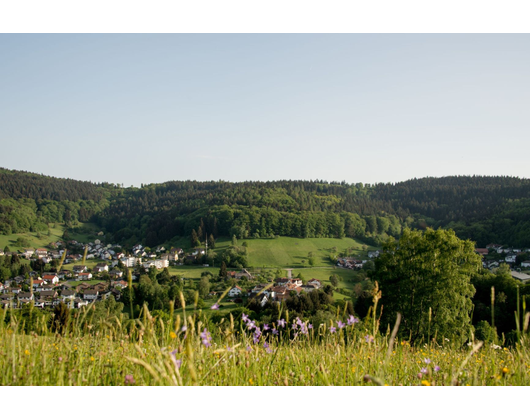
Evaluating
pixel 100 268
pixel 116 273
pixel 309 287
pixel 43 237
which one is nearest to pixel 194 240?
pixel 100 268

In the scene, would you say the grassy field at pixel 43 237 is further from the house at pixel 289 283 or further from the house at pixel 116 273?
the house at pixel 289 283

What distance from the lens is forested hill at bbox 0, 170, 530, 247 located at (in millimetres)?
114312

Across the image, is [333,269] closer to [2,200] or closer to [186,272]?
[186,272]

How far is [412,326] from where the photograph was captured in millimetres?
13594

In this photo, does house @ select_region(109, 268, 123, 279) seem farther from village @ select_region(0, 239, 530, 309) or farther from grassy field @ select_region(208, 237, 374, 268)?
grassy field @ select_region(208, 237, 374, 268)

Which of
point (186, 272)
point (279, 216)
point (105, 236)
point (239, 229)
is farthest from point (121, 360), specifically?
point (105, 236)

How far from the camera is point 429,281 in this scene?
1398 centimetres

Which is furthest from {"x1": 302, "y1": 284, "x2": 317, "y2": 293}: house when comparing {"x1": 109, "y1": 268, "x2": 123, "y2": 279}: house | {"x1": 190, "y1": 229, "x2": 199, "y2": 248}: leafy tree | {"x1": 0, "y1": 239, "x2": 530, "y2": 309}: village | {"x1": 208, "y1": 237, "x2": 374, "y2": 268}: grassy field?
{"x1": 190, "y1": 229, "x2": 199, "y2": 248}: leafy tree

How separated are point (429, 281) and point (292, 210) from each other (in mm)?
116617

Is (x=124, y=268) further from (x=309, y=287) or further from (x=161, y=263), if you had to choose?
(x=309, y=287)

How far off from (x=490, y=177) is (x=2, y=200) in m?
220

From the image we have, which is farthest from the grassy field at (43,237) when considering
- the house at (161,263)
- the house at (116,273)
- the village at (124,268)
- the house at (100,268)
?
the house at (161,263)

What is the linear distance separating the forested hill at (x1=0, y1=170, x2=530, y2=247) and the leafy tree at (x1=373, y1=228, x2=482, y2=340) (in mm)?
97879

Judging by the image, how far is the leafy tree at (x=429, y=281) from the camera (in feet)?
45.1
